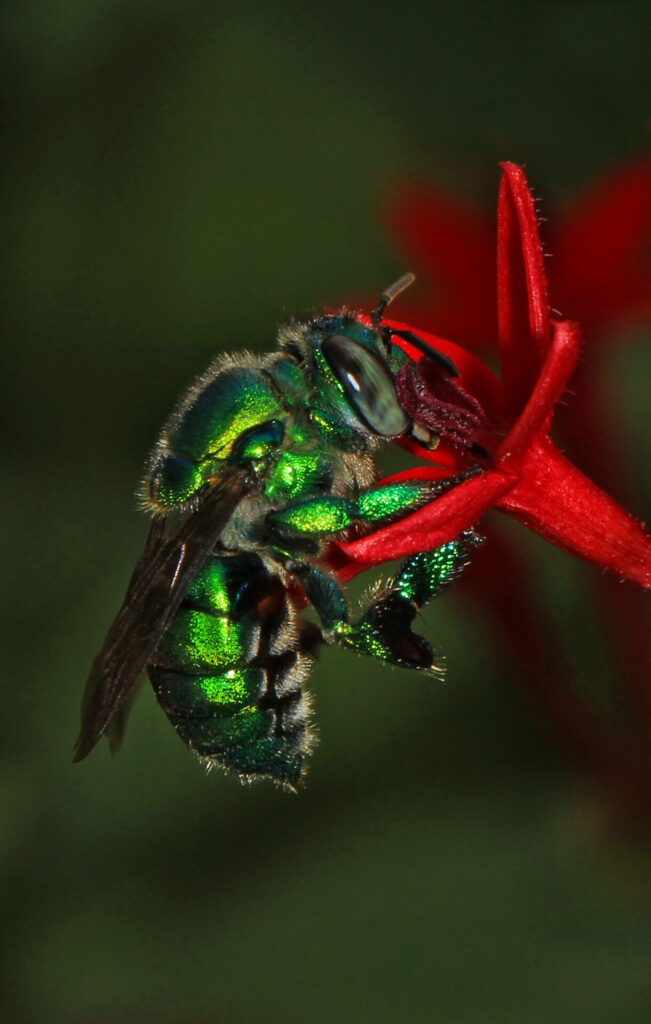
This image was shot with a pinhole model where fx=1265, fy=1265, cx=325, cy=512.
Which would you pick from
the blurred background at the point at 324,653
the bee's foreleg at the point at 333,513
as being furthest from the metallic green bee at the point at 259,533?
the blurred background at the point at 324,653

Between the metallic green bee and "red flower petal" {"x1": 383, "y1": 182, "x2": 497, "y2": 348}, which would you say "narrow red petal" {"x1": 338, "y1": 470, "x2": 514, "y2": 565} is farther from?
"red flower petal" {"x1": 383, "y1": 182, "x2": 497, "y2": 348}

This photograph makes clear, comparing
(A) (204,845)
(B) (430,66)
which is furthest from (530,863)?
(B) (430,66)

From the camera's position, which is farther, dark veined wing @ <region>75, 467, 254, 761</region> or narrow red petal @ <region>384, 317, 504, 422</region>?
narrow red petal @ <region>384, 317, 504, 422</region>

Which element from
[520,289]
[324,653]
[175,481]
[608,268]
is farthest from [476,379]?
[324,653]

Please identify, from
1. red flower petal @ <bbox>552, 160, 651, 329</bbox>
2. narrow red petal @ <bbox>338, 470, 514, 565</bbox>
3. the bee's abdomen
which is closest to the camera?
narrow red petal @ <bbox>338, 470, 514, 565</bbox>

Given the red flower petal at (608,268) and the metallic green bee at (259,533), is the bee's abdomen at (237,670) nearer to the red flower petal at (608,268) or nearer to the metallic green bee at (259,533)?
the metallic green bee at (259,533)

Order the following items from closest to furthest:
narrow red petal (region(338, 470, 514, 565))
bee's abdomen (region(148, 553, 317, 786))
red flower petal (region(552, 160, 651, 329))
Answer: narrow red petal (region(338, 470, 514, 565))
bee's abdomen (region(148, 553, 317, 786))
red flower petal (region(552, 160, 651, 329))

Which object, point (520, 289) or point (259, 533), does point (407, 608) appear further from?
point (520, 289)

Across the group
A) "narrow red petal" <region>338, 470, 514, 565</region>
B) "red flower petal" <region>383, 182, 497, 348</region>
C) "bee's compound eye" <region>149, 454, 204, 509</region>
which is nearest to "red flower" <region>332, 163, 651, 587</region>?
"narrow red petal" <region>338, 470, 514, 565</region>
